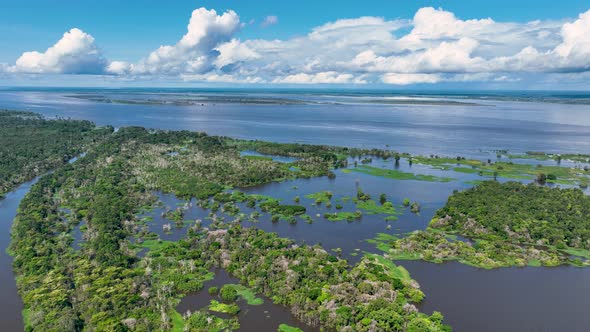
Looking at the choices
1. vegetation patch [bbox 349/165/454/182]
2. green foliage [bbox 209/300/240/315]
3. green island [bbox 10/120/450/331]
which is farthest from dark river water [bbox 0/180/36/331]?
vegetation patch [bbox 349/165/454/182]

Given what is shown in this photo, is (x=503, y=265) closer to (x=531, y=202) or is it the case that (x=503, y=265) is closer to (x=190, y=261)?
(x=531, y=202)

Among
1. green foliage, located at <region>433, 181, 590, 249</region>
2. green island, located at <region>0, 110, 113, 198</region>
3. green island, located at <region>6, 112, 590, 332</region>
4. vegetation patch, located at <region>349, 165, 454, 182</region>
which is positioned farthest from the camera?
vegetation patch, located at <region>349, 165, 454, 182</region>

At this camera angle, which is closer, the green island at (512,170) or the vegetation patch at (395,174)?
the vegetation patch at (395,174)

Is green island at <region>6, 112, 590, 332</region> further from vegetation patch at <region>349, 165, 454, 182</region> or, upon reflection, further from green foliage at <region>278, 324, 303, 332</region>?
vegetation patch at <region>349, 165, 454, 182</region>

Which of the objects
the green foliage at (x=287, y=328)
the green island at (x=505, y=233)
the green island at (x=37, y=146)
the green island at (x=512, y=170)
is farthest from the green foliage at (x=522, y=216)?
the green island at (x=37, y=146)

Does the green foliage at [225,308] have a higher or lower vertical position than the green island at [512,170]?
lower

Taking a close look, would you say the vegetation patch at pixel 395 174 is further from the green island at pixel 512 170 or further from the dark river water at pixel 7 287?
the dark river water at pixel 7 287

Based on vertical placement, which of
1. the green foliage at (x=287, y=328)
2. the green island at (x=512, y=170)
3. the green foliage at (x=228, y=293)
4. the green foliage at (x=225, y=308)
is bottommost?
the green foliage at (x=287, y=328)

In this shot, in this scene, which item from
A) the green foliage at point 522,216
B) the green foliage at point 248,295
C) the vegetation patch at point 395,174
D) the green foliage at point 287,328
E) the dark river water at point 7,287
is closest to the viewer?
the green foliage at point 287,328
